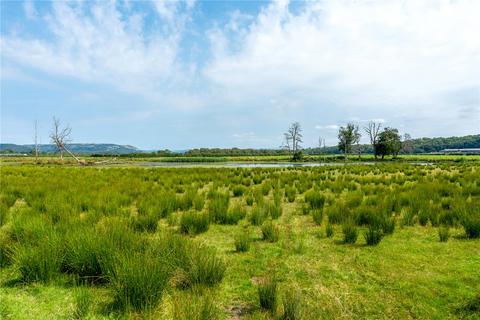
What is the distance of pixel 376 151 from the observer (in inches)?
2808

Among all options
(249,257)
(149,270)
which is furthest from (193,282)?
(249,257)

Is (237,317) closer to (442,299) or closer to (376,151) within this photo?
(442,299)

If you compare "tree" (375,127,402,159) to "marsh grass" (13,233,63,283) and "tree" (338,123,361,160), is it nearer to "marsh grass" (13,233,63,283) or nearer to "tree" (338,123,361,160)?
"tree" (338,123,361,160)

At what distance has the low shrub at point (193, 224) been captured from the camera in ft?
24.1

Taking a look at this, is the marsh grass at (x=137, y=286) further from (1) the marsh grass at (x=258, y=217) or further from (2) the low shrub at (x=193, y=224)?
(1) the marsh grass at (x=258, y=217)

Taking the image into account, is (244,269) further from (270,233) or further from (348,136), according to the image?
(348,136)

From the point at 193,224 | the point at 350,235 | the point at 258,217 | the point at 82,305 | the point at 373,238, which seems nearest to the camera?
the point at 82,305

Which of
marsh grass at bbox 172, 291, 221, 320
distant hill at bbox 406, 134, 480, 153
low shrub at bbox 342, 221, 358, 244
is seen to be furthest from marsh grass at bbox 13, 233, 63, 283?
distant hill at bbox 406, 134, 480, 153

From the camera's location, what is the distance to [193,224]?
748 centimetres

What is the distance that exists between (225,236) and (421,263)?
3970 millimetres

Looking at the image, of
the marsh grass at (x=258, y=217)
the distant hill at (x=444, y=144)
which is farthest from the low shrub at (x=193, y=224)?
the distant hill at (x=444, y=144)

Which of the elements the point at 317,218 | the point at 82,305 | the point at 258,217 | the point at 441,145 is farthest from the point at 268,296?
the point at 441,145

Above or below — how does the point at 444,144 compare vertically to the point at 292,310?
above

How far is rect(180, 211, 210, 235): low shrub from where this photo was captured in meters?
7.34
